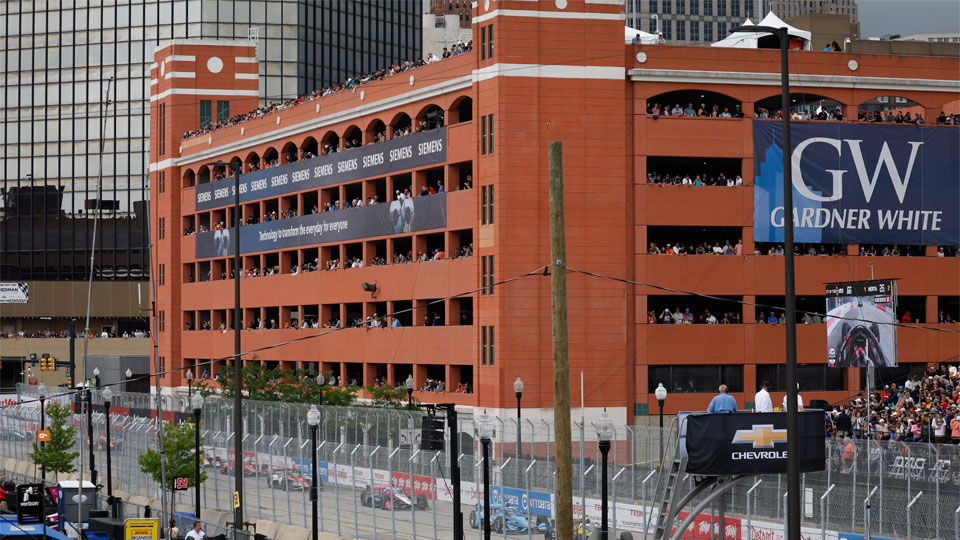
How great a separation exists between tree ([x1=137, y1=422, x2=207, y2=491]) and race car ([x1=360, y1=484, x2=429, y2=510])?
12.8m

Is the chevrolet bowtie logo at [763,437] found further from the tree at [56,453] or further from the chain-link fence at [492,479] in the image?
the tree at [56,453]

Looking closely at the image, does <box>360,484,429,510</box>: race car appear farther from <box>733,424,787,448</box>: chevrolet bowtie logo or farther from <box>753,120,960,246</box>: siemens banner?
<box>753,120,960,246</box>: siemens banner

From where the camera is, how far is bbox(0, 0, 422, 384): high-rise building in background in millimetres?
147625

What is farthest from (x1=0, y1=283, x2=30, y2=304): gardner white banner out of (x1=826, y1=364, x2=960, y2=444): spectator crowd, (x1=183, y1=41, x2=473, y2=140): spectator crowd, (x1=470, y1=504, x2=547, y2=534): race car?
(x1=470, y1=504, x2=547, y2=534): race car

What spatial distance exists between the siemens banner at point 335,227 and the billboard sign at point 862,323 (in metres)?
23.0

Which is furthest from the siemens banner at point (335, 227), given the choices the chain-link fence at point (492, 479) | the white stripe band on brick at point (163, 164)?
the chain-link fence at point (492, 479)

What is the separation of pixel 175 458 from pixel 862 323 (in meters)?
26.8

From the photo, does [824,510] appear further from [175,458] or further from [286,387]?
[286,387]

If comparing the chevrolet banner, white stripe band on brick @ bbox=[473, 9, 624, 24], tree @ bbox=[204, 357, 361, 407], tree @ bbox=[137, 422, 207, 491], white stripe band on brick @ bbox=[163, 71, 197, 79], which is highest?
white stripe band on brick @ bbox=[163, 71, 197, 79]

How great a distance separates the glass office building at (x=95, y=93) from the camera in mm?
148125

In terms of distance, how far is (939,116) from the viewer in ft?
235

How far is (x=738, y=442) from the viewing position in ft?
98.4

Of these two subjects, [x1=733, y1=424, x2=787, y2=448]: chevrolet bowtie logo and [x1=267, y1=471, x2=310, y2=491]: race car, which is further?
[x1=267, y1=471, x2=310, y2=491]: race car

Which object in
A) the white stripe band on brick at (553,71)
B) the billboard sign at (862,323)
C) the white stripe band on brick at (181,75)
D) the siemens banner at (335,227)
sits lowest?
the billboard sign at (862,323)
